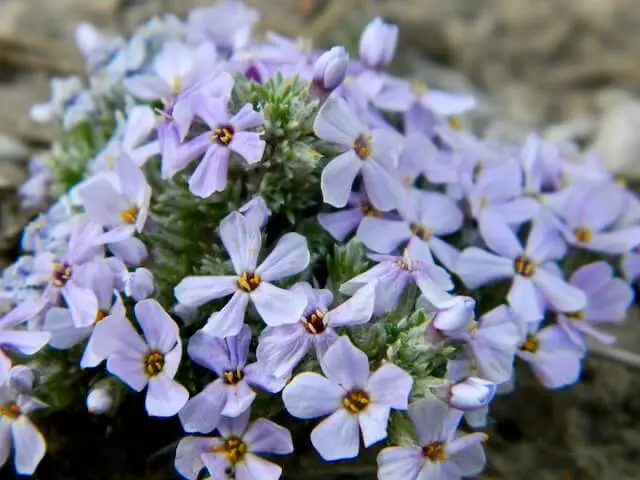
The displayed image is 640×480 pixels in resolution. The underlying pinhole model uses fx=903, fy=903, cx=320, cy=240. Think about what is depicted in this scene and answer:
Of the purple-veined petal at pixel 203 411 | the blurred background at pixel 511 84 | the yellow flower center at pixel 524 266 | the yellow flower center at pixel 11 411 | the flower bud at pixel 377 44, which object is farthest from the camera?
the blurred background at pixel 511 84

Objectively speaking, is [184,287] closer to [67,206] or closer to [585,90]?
[67,206]

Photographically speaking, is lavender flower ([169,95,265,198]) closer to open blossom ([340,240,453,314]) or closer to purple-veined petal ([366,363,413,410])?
open blossom ([340,240,453,314])

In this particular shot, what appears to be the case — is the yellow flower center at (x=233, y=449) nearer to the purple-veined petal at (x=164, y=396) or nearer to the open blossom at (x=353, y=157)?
the purple-veined petal at (x=164, y=396)

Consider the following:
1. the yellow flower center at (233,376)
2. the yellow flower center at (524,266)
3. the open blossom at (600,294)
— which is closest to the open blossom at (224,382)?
the yellow flower center at (233,376)

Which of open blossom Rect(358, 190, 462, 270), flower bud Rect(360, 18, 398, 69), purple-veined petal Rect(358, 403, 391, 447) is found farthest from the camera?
flower bud Rect(360, 18, 398, 69)

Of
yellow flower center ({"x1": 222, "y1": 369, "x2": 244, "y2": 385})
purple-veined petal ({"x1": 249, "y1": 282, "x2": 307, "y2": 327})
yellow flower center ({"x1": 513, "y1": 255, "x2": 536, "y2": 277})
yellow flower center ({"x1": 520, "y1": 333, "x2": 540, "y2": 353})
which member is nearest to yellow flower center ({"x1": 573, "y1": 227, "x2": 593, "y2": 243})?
yellow flower center ({"x1": 513, "y1": 255, "x2": 536, "y2": 277})

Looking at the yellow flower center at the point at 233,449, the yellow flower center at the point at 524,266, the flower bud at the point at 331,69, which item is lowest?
the yellow flower center at the point at 233,449

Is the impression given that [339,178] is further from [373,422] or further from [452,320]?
[373,422]

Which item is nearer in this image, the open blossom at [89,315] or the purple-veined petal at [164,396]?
the purple-veined petal at [164,396]
